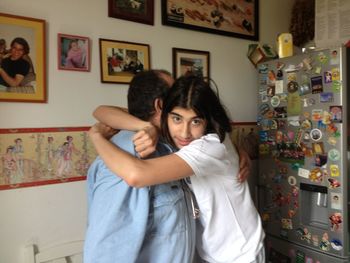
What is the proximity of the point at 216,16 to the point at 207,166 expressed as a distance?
1.44m

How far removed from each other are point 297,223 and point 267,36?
132 cm

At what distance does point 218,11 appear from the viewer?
6.92ft

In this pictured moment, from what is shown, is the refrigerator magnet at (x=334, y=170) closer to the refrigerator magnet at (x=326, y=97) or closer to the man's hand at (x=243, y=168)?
the refrigerator magnet at (x=326, y=97)

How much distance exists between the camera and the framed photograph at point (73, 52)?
4.98 feet

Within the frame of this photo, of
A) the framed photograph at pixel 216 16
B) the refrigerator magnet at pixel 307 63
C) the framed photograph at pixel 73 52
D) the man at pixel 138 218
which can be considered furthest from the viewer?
the framed photograph at pixel 216 16

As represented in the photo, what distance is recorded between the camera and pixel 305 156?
1.80 m

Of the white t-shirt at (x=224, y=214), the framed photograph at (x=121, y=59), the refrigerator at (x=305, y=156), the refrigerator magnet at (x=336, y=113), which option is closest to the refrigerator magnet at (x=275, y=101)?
the refrigerator at (x=305, y=156)

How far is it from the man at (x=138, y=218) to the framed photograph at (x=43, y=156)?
589mm

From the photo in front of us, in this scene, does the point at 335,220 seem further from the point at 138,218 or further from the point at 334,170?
the point at 138,218

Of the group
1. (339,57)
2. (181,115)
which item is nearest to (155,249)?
(181,115)

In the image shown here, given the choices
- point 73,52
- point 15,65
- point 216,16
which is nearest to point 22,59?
point 15,65

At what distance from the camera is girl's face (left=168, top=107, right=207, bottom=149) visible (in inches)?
38.6

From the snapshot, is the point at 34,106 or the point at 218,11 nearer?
the point at 34,106

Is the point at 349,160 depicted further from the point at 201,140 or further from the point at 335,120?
the point at 201,140
